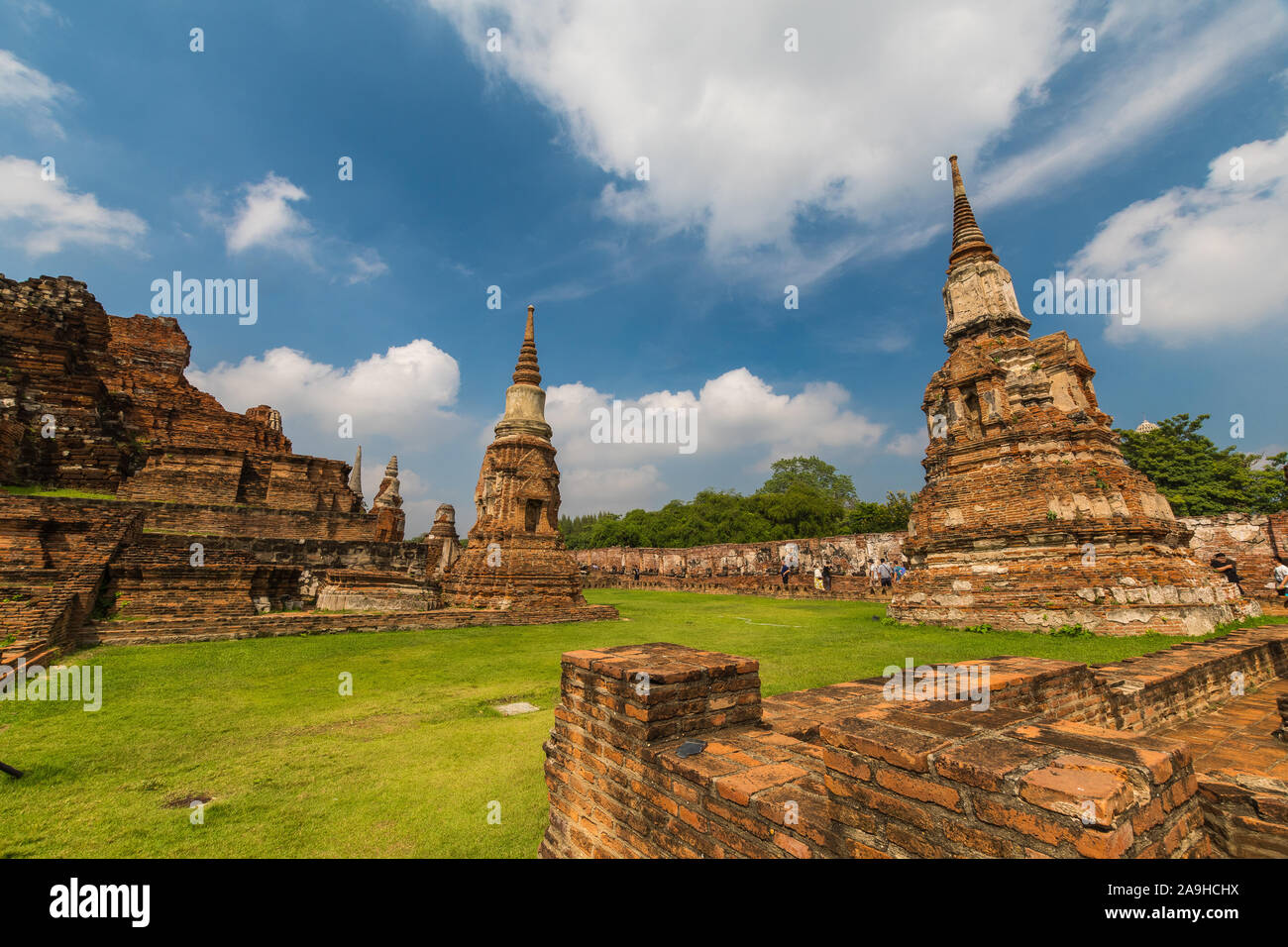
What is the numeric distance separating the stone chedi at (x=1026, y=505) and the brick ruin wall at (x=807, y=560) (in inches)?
94.6

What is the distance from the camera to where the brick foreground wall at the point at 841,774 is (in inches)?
55.7

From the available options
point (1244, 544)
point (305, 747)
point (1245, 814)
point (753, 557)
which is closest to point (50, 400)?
point (305, 747)

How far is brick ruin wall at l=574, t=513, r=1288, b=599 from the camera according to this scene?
13289 millimetres

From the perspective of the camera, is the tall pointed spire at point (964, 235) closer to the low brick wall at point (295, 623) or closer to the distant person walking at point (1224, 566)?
the distant person walking at point (1224, 566)

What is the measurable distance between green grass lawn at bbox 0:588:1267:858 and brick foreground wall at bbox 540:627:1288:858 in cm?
65

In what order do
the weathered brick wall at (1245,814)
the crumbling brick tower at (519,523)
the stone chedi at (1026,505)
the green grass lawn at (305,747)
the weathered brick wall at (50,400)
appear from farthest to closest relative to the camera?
the weathered brick wall at (50,400) → the crumbling brick tower at (519,523) → the stone chedi at (1026,505) → the green grass lawn at (305,747) → the weathered brick wall at (1245,814)

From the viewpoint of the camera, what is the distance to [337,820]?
9.18 ft

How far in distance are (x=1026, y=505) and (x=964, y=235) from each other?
24.3 ft

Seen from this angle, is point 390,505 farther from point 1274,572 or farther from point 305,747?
point 1274,572

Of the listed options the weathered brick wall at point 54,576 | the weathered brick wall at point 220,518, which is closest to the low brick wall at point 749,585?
the weathered brick wall at point 220,518

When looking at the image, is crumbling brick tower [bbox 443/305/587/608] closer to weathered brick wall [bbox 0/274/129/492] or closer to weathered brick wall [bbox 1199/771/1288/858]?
weathered brick wall [bbox 0/274/129/492]

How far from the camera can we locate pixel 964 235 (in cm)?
1359
